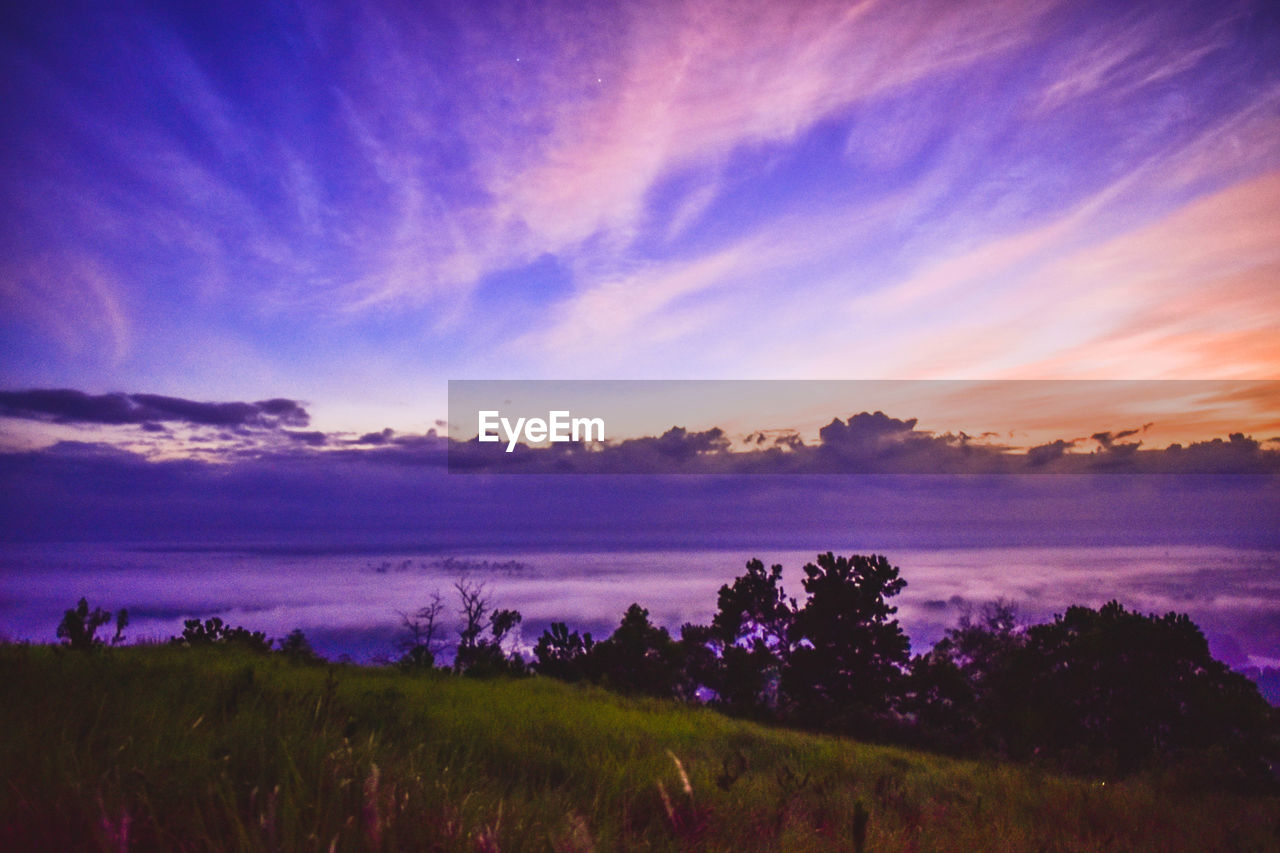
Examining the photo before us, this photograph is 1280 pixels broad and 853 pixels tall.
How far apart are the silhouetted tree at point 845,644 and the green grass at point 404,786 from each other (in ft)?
57.8

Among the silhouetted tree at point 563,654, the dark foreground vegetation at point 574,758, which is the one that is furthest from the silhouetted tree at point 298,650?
the silhouetted tree at point 563,654

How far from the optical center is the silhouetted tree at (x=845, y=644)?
25.7m

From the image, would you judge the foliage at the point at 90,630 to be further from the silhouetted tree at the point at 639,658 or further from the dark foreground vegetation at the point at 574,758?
the silhouetted tree at the point at 639,658

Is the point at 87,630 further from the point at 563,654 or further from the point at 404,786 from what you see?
the point at 563,654

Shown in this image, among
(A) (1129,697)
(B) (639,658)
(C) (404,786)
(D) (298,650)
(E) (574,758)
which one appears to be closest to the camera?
(C) (404,786)

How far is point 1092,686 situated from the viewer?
20.2 metres

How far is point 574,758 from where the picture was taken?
5.13 m

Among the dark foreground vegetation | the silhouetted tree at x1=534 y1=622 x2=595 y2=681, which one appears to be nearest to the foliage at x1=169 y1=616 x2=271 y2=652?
the dark foreground vegetation

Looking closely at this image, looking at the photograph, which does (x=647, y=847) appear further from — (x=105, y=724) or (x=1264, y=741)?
(x=1264, y=741)

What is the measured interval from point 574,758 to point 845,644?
24.9 m

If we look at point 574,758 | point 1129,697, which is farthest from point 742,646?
point 574,758

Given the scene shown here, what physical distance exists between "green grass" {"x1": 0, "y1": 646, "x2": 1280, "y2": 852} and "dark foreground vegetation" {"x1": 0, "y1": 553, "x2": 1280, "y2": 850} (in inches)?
0.8

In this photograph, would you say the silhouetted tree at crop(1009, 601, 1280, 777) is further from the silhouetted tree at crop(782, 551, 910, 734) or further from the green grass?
the green grass

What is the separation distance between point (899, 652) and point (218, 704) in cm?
2667
